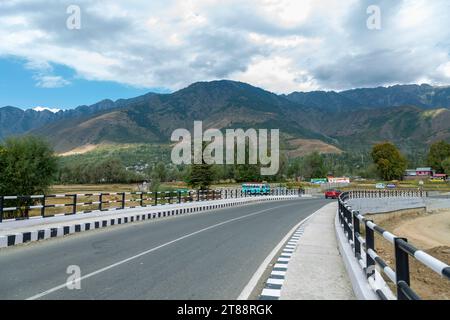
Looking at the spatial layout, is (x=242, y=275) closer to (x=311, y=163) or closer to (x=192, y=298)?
(x=192, y=298)

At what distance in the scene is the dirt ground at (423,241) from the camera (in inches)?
489

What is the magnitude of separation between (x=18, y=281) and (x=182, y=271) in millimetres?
3121

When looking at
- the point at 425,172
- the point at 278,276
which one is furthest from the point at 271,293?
the point at 425,172

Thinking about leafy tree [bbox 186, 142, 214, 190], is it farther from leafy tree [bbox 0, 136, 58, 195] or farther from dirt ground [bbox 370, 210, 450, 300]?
dirt ground [bbox 370, 210, 450, 300]

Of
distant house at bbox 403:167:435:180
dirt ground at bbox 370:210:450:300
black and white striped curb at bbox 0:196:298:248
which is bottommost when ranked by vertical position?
dirt ground at bbox 370:210:450:300

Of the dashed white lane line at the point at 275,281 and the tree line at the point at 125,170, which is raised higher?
the tree line at the point at 125,170

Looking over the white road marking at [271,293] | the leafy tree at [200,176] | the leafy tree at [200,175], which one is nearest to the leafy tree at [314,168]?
the leafy tree at [200,175]

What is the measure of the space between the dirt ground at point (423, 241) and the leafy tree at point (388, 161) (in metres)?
73.7

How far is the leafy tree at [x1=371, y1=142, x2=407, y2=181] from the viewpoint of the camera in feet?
429

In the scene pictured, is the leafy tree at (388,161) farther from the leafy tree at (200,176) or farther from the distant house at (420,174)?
the leafy tree at (200,176)

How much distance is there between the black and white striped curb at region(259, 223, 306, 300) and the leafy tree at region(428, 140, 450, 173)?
165618 millimetres

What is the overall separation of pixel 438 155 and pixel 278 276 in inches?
6816

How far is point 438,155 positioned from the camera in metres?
162

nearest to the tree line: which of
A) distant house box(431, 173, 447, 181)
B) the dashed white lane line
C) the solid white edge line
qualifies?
distant house box(431, 173, 447, 181)
